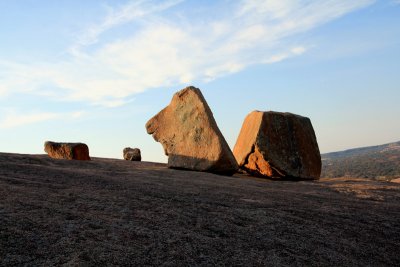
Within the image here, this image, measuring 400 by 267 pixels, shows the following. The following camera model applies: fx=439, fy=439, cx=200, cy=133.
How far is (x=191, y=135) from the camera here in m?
10.5

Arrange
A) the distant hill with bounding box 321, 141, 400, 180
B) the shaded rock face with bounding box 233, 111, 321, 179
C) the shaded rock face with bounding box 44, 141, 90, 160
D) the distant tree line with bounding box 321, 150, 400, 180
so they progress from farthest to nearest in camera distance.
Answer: the distant hill with bounding box 321, 141, 400, 180, the distant tree line with bounding box 321, 150, 400, 180, the shaded rock face with bounding box 44, 141, 90, 160, the shaded rock face with bounding box 233, 111, 321, 179

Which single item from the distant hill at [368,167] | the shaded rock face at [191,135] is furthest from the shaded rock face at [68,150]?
the distant hill at [368,167]

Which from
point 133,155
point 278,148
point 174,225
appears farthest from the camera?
point 133,155

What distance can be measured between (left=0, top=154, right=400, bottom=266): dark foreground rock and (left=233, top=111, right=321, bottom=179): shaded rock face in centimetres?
415

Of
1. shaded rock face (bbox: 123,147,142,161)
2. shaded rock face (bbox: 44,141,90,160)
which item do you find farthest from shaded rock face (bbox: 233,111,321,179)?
shaded rock face (bbox: 44,141,90,160)

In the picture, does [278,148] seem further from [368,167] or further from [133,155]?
A: [368,167]

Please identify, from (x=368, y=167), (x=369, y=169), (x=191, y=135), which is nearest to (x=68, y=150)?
(x=191, y=135)

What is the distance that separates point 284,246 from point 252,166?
7236 mm

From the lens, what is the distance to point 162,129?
11.2 metres

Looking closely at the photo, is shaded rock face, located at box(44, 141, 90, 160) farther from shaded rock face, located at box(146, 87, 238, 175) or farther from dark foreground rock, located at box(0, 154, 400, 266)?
dark foreground rock, located at box(0, 154, 400, 266)

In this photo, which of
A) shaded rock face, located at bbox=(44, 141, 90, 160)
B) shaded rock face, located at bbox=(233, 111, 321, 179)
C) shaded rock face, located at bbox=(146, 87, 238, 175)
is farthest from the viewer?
shaded rock face, located at bbox=(44, 141, 90, 160)

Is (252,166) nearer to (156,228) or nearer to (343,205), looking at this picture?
(343,205)

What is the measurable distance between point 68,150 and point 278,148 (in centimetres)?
537

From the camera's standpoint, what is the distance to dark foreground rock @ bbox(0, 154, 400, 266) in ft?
11.0
